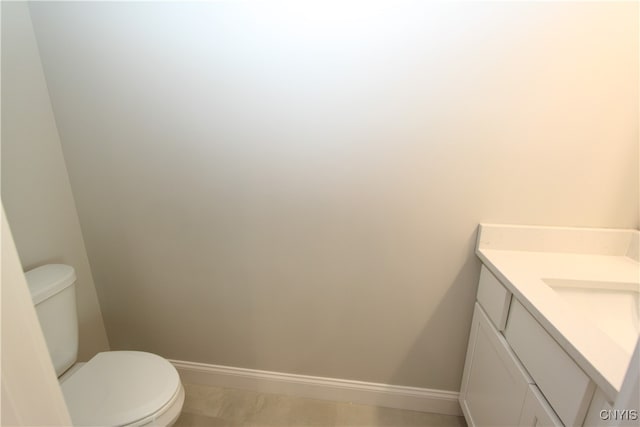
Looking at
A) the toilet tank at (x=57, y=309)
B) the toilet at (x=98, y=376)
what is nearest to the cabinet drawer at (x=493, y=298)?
the toilet at (x=98, y=376)

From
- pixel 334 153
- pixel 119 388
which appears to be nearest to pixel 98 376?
pixel 119 388

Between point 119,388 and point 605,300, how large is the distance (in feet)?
5.65

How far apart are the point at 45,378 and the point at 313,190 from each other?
0.95m

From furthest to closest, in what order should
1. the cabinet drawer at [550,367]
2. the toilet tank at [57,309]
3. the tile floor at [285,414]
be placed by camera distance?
the tile floor at [285,414], the toilet tank at [57,309], the cabinet drawer at [550,367]

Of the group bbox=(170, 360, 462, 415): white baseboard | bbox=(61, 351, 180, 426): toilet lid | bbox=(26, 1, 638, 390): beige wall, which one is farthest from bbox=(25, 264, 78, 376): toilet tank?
bbox=(170, 360, 462, 415): white baseboard

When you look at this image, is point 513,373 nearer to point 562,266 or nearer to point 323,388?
point 562,266

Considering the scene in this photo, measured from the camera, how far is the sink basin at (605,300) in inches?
37.9

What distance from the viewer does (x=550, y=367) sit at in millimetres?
776

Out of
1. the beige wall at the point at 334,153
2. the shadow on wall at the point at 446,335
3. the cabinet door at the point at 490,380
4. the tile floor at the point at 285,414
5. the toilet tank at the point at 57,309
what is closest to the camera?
the cabinet door at the point at 490,380

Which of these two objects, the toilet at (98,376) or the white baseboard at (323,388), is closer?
the toilet at (98,376)

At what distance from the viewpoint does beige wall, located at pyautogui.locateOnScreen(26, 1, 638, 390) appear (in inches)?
41.0

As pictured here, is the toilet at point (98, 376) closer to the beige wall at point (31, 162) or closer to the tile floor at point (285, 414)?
the beige wall at point (31, 162)

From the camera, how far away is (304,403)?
5.11 ft

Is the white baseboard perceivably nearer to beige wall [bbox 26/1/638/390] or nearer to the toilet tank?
beige wall [bbox 26/1/638/390]
